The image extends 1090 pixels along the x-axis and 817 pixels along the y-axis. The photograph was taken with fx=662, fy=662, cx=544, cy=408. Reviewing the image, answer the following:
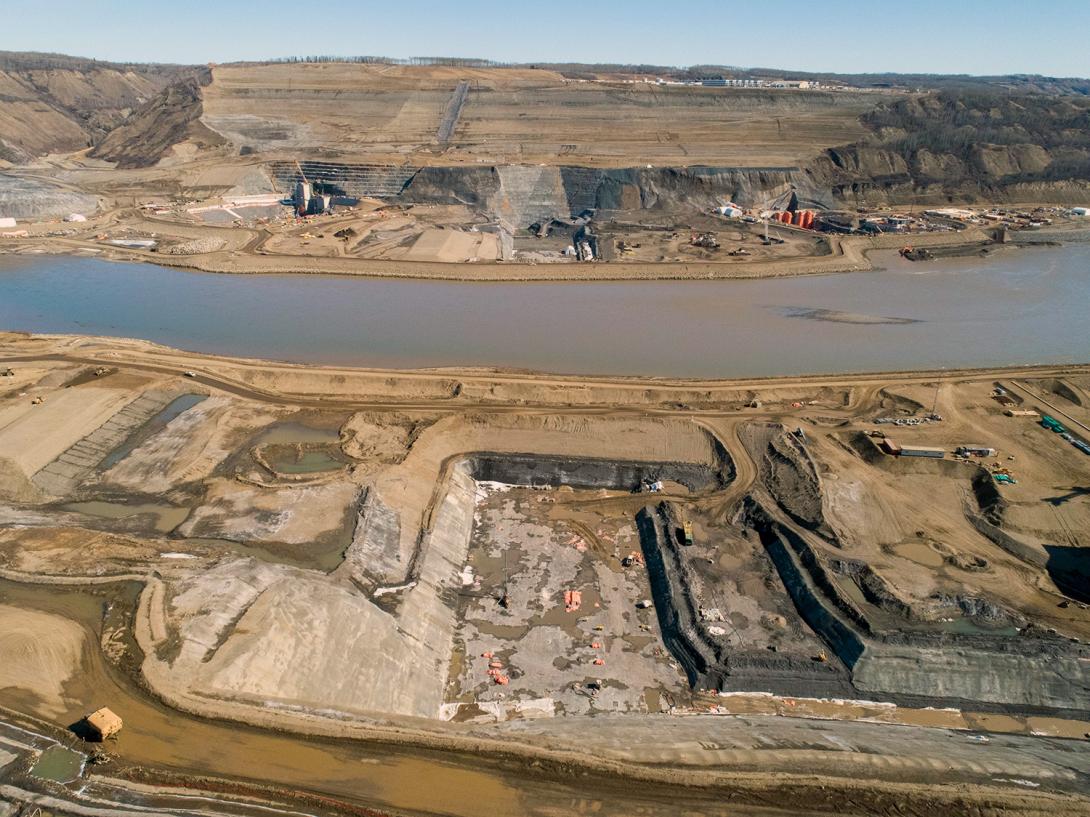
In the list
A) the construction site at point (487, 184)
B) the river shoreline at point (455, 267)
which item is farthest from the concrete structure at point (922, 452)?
the construction site at point (487, 184)

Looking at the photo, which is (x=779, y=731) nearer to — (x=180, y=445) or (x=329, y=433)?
(x=329, y=433)

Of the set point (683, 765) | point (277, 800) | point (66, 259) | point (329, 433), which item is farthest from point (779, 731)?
point (66, 259)

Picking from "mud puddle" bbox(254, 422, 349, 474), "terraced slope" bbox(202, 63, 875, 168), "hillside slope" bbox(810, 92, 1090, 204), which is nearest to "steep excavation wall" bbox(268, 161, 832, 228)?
"terraced slope" bbox(202, 63, 875, 168)

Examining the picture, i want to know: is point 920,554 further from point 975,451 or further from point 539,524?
point 539,524

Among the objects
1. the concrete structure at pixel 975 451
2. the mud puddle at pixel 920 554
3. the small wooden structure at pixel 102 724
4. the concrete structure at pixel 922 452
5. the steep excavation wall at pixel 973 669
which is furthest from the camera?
the concrete structure at pixel 975 451

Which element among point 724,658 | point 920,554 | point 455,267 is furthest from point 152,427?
point 920,554

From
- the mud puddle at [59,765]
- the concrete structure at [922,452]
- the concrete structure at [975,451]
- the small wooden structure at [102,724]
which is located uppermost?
the concrete structure at [975,451]

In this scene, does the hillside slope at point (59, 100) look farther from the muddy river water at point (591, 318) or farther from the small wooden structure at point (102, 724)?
the small wooden structure at point (102, 724)
